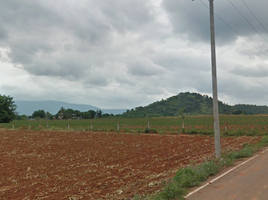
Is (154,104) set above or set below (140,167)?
above

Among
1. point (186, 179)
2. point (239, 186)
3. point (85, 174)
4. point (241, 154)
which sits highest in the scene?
point (241, 154)

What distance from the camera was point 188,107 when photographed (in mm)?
140625

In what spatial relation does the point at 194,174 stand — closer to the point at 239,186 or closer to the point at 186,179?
the point at 186,179

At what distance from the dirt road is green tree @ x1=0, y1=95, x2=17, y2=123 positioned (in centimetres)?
7281

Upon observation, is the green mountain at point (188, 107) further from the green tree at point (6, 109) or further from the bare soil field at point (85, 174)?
the bare soil field at point (85, 174)

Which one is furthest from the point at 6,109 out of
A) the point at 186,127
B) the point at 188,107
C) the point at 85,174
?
the point at 188,107

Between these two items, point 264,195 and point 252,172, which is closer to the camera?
point 264,195

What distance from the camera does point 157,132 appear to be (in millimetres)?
29516

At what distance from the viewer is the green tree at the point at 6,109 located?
7025 centimetres

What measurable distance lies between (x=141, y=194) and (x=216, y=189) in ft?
7.49

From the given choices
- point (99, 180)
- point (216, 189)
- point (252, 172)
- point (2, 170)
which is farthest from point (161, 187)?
point (2, 170)

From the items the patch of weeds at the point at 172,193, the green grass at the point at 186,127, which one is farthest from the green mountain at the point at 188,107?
the patch of weeds at the point at 172,193

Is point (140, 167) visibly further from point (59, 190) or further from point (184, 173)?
point (59, 190)

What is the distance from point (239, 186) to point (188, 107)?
446 ft
